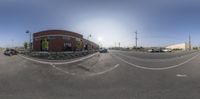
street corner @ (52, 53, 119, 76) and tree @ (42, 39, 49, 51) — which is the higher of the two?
tree @ (42, 39, 49, 51)

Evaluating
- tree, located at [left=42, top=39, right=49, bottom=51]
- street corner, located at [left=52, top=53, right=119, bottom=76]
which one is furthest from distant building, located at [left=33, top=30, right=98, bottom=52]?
street corner, located at [left=52, top=53, right=119, bottom=76]

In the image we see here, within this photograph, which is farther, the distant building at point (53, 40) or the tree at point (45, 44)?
the distant building at point (53, 40)

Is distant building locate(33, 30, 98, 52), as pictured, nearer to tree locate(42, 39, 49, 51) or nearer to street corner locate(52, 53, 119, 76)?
tree locate(42, 39, 49, 51)

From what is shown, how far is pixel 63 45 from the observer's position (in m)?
77.6

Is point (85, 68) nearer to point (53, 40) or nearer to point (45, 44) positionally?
point (45, 44)

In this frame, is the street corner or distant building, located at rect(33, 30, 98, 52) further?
distant building, located at rect(33, 30, 98, 52)

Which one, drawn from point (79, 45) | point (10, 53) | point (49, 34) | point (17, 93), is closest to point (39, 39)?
point (49, 34)

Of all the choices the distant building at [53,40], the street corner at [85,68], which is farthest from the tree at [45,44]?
the street corner at [85,68]

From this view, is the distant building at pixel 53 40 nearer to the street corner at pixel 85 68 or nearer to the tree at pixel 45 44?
the tree at pixel 45 44

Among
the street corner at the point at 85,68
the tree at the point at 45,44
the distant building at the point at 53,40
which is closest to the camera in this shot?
the street corner at the point at 85,68

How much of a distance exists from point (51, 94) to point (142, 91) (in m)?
2.98

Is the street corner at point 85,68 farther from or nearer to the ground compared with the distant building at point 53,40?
nearer to the ground

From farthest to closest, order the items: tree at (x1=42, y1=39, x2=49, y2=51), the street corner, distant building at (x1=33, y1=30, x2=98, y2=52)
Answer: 1. distant building at (x1=33, y1=30, x2=98, y2=52)
2. tree at (x1=42, y1=39, x2=49, y2=51)
3. the street corner

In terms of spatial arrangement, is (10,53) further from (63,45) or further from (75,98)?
(75,98)
